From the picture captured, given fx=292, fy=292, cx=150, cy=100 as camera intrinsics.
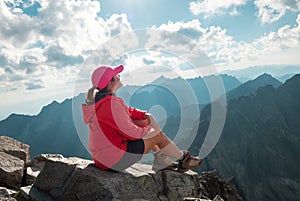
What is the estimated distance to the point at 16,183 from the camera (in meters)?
11.9

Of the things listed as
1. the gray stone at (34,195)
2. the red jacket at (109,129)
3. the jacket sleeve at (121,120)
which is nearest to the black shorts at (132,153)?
the red jacket at (109,129)

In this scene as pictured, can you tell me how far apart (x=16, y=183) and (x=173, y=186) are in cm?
642

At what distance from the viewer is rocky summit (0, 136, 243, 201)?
8.87 m

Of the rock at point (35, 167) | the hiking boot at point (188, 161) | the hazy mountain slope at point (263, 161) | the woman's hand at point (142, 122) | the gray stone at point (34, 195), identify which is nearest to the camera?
the gray stone at point (34, 195)

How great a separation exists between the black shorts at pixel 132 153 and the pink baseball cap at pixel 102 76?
6.69 ft

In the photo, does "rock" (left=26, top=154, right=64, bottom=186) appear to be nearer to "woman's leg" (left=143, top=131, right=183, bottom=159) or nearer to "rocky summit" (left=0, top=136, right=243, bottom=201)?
"rocky summit" (left=0, top=136, right=243, bottom=201)

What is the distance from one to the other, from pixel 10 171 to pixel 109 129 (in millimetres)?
5344

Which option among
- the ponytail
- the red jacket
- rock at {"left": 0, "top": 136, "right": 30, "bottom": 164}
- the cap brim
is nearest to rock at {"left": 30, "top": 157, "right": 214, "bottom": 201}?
the red jacket

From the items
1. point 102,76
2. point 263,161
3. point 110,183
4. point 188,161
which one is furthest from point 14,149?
point 263,161

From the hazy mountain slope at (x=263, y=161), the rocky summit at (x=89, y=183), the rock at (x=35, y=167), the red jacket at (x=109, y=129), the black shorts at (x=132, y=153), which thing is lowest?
the hazy mountain slope at (x=263, y=161)

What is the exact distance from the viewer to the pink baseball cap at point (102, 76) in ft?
29.7

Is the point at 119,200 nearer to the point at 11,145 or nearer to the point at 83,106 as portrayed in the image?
the point at 83,106

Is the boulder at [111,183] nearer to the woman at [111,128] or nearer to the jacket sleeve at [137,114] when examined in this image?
the woman at [111,128]

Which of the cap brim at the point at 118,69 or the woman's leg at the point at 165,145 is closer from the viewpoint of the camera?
the cap brim at the point at 118,69
